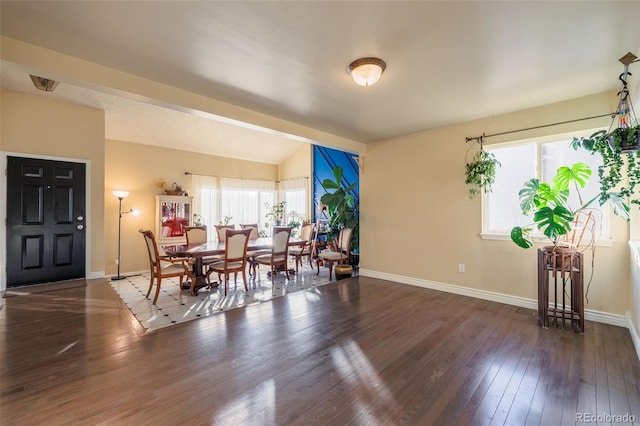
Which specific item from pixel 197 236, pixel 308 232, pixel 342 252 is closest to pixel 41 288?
pixel 197 236

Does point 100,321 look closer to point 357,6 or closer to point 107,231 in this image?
point 107,231

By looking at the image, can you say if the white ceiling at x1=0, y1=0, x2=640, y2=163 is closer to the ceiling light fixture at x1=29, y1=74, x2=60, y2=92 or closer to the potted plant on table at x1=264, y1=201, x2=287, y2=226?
the ceiling light fixture at x1=29, y1=74, x2=60, y2=92

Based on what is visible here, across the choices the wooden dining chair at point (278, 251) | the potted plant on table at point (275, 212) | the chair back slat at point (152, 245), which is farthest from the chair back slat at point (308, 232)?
the chair back slat at point (152, 245)

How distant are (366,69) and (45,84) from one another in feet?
14.9

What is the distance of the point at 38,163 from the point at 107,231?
184 cm

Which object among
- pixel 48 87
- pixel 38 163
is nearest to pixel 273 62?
pixel 48 87

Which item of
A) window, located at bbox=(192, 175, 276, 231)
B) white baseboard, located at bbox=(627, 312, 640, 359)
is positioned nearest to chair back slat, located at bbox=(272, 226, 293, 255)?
window, located at bbox=(192, 175, 276, 231)

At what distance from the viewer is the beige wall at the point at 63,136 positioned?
4.12m

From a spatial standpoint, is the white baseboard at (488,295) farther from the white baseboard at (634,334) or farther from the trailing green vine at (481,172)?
the trailing green vine at (481,172)

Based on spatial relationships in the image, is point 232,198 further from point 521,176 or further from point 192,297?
point 521,176

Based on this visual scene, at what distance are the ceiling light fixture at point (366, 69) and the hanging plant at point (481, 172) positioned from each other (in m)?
2.16

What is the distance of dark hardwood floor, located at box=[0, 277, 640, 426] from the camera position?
1.72 metres

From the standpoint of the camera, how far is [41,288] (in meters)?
4.16

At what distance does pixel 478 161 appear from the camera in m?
3.87
